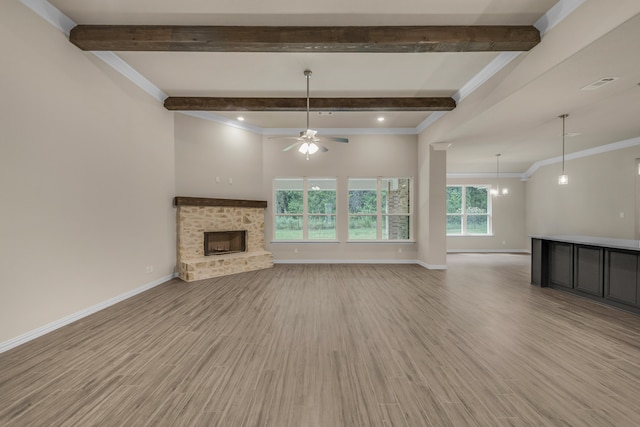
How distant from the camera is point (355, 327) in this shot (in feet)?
10.0

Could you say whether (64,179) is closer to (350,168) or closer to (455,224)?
(350,168)

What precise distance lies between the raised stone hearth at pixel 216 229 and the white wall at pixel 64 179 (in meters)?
0.73

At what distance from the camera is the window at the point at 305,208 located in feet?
22.8

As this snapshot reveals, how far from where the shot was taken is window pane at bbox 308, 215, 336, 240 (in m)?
6.95

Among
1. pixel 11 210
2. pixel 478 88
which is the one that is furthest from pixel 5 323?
pixel 478 88

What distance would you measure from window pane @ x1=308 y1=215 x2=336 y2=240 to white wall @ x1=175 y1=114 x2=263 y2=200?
1552 millimetres

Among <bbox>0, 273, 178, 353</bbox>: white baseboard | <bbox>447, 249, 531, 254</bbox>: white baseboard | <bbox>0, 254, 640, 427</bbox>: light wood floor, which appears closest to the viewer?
<bbox>0, 254, 640, 427</bbox>: light wood floor

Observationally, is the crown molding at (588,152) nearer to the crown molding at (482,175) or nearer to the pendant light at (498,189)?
the crown molding at (482,175)

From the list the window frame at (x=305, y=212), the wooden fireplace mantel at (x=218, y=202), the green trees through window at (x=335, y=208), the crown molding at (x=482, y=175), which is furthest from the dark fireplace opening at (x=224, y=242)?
the crown molding at (x=482, y=175)

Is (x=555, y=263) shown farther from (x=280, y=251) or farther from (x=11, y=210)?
(x=11, y=210)

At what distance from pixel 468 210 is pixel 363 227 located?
518 centimetres

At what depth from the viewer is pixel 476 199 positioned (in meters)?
9.70

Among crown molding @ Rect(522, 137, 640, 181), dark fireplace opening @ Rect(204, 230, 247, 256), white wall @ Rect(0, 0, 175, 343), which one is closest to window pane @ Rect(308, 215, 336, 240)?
dark fireplace opening @ Rect(204, 230, 247, 256)

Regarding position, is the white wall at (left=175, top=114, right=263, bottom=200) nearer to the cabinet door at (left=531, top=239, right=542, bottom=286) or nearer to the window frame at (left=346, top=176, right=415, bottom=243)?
the window frame at (left=346, top=176, right=415, bottom=243)
